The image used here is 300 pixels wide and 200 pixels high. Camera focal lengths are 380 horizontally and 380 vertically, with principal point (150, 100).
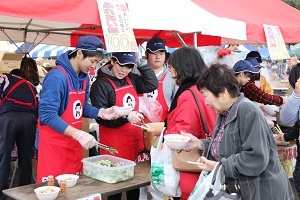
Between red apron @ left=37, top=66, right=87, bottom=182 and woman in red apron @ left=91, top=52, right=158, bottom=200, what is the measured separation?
1.09 feet

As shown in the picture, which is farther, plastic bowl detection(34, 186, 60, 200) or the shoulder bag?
the shoulder bag

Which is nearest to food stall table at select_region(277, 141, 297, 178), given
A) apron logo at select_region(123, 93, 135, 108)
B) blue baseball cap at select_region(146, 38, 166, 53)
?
blue baseball cap at select_region(146, 38, 166, 53)

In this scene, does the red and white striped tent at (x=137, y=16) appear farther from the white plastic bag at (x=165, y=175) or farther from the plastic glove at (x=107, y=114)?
the white plastic bag at (x=165, y=175)

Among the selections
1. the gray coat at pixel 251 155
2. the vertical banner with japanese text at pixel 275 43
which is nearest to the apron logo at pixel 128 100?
the gray coat at pixel 251 155

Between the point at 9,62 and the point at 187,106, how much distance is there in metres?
3.15

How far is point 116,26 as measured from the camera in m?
2.98

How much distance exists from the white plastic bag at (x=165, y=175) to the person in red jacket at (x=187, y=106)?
0.18ft

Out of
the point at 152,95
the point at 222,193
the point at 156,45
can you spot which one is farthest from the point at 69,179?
the point at 156,45

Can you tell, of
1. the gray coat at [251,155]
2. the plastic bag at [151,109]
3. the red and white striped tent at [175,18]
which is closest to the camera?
the gray coat at [251,155]

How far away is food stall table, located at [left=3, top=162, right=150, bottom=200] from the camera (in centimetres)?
258

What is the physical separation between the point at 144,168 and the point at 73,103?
2.74ft

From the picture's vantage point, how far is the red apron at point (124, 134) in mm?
3492

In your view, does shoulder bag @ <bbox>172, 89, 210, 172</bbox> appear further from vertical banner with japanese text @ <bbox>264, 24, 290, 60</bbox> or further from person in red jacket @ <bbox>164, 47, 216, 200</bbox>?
vertical banner with japanese text @ <bbox>264, 24, 290, 60</bbox>

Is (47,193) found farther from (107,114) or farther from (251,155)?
(251,155)
